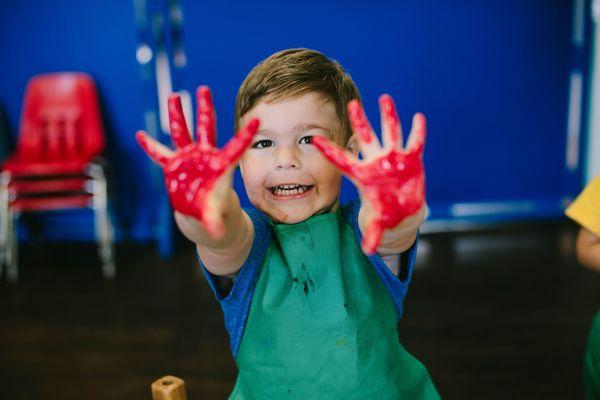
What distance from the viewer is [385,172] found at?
542 mm

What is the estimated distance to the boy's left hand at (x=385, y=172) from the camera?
1.77ft

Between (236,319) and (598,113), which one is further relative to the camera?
(598,113)

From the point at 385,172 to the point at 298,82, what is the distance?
24 cm

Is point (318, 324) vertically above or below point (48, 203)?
above

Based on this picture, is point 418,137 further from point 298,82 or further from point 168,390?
point 168,390

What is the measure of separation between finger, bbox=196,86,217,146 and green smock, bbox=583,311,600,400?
2.53 ft

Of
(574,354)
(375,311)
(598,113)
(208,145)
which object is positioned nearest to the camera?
(208,145)

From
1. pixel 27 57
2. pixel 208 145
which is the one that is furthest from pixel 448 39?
pixel 208 145

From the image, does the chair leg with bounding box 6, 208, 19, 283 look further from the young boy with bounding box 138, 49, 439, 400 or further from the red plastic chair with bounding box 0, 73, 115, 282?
the young boy with bounding box 138, 49, 439, 400

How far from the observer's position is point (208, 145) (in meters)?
0.56

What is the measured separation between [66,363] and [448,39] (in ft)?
7.83

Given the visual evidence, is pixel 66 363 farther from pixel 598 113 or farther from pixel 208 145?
pixel 598 113

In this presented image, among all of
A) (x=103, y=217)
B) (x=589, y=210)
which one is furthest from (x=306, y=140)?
(x=103, y=217)

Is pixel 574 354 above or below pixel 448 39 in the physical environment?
below
